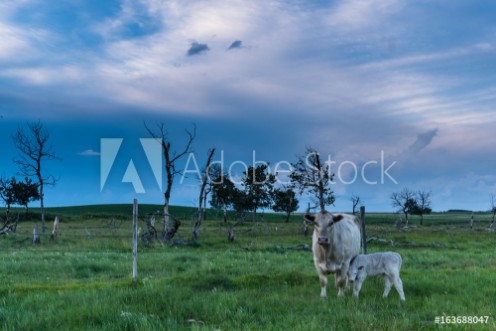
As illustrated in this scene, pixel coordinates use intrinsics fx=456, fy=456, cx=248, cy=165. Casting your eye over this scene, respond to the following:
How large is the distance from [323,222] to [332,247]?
0.99 metres

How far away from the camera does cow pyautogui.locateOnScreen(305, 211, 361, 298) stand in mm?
12016

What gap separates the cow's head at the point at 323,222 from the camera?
38.5 feet

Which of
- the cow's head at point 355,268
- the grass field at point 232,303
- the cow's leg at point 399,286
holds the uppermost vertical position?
the cow's head at point 355,268

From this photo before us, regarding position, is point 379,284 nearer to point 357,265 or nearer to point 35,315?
point 357,265

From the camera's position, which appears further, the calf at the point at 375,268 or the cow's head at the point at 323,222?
the cow's head at the point at 323,222

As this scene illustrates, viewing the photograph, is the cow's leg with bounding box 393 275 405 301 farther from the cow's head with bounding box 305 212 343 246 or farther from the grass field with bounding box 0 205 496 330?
the cow's head with bounding box 305 212 343 246

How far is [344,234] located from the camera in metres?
13.0

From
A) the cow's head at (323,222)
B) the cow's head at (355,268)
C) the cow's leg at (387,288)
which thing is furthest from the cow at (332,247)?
the cow's leg at (387,288)

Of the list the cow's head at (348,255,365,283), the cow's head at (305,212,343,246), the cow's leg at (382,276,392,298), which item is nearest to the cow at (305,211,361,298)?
the cow's head at (305,212,343,246)

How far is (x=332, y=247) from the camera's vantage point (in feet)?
41.4

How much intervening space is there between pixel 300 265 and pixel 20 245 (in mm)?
22935

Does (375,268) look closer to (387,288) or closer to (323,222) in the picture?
(387,288)

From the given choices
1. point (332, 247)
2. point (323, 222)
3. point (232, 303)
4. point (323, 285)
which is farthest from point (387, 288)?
point (232, 303)

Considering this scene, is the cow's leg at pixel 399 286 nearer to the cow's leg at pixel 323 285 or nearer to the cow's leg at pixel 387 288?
the cow's leg at pixel 387 288
